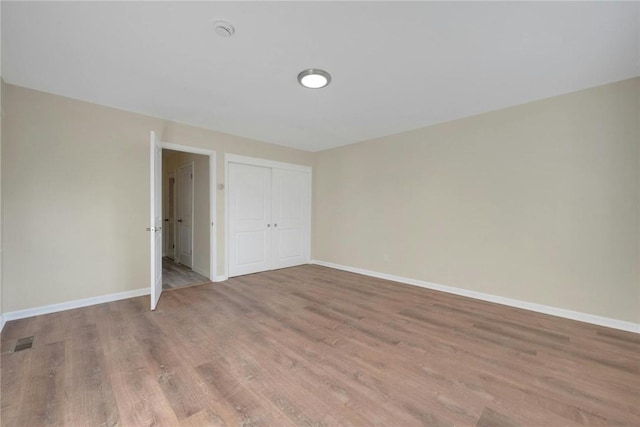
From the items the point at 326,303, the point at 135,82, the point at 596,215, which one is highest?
the point at 135,82

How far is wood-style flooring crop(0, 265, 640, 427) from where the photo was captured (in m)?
1.55

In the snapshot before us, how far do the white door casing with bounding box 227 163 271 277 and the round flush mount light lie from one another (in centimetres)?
242

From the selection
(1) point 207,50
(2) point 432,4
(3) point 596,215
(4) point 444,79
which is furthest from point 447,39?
(3) point 596,215

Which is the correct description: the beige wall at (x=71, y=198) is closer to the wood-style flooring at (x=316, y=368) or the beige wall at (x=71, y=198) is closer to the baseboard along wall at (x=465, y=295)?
the baseboard along wall at (x=465, y=295)

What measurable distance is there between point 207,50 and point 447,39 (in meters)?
1.94

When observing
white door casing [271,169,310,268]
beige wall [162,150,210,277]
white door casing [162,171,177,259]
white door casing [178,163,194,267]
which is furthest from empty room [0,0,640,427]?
white door casing [162,171,177,259]

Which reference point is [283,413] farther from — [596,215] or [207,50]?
[596,215]

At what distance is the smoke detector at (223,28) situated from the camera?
6.19 ft

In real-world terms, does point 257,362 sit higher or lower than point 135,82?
lower

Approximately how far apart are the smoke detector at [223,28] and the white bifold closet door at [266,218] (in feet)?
9.11

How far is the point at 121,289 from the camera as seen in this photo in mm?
3441

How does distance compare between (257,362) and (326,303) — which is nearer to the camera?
(257,362)

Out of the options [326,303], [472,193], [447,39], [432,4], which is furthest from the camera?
[472,193]

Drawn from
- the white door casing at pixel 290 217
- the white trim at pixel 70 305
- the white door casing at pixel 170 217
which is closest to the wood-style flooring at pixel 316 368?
the white trim at pixel 70 305
